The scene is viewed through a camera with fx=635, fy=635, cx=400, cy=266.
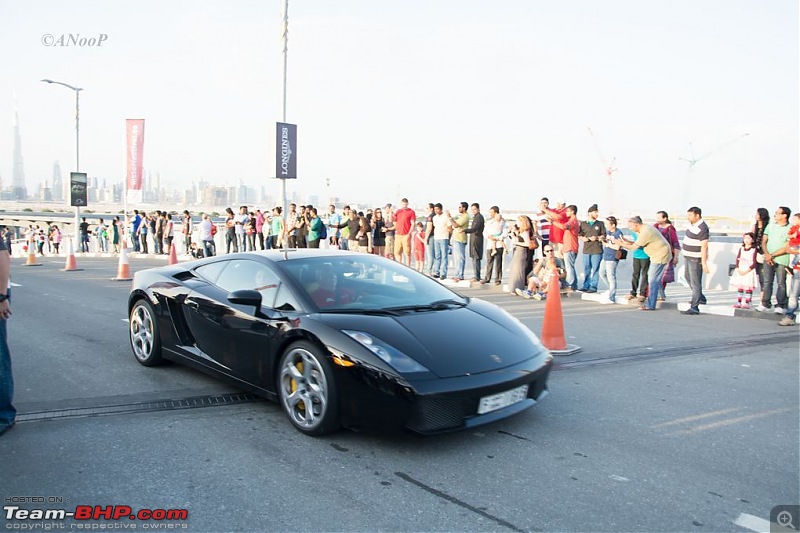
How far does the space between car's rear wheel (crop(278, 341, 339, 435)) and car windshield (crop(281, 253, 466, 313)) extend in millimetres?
433

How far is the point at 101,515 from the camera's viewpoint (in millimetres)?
3209

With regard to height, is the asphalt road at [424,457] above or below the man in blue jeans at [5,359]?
below

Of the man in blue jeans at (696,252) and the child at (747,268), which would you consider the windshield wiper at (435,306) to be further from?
the child at (747,268)

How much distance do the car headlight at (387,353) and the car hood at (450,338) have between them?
1.5 inches

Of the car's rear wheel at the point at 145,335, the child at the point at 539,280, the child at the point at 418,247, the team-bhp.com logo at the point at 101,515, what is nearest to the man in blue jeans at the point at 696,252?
the child at the point at 539,280

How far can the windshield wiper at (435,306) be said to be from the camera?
4.84 metres

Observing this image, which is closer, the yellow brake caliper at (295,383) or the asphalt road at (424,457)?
the asphalt road at (424,457)

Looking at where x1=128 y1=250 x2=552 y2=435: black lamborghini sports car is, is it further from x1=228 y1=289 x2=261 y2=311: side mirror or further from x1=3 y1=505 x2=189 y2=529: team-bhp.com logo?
x1=3 y1=505 x2=189 y2=529: team-bhp.com logo

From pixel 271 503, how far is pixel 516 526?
126cm

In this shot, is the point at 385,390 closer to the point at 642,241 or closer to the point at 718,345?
the point at 718,345

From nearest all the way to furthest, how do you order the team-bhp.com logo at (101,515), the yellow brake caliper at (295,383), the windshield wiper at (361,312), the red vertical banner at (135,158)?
the team-bhp.com logo at (101,515), the yellow brake caliper at (295,383), the windshield wiper at (361,312), the red vertical banner at (135,158)

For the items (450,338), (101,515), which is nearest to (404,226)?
(450,338)

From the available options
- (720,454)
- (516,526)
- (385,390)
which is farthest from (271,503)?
(720,454)

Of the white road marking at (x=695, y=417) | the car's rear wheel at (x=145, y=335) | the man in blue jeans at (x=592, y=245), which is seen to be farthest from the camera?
the man in blue jeans at (x=592, y=245)
